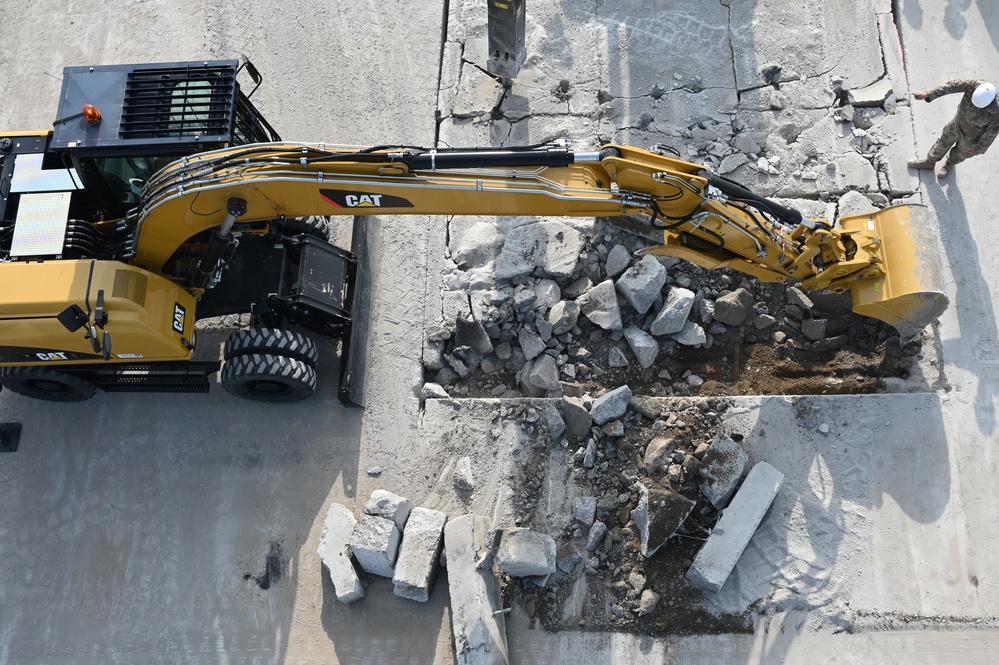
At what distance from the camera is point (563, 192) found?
263 inches

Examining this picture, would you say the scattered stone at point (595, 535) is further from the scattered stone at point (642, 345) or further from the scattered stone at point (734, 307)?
the scattered stone at point (734, 307)

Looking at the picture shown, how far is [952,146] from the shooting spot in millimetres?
8703

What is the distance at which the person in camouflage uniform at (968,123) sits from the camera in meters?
7.96

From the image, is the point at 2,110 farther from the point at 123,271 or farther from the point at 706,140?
the point at 706,140

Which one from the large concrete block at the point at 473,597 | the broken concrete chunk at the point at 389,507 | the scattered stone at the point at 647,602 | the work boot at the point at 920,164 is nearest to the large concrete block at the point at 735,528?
the scattered stone at the point at 647,602

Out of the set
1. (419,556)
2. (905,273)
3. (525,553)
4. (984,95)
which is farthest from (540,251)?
(984,95)

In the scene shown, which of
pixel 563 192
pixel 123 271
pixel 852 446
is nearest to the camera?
pixel 563 192

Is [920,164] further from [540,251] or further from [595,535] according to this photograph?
[595,535]

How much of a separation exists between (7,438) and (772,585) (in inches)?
299

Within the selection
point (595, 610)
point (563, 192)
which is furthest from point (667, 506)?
point (563, 192)

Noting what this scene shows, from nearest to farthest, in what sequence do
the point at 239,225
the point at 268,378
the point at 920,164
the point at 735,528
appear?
the point at 735,528, the point at 239,225, the point at 268,378, the point at 920,164

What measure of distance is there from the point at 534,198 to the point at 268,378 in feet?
10.2

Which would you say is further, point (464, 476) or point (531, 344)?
point (531, 344)

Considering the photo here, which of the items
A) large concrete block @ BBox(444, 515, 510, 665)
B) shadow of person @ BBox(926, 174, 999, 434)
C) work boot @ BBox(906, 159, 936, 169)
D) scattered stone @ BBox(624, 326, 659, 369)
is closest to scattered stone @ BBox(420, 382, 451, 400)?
large concrete block @ BBox(444, 515, 510, 665)
